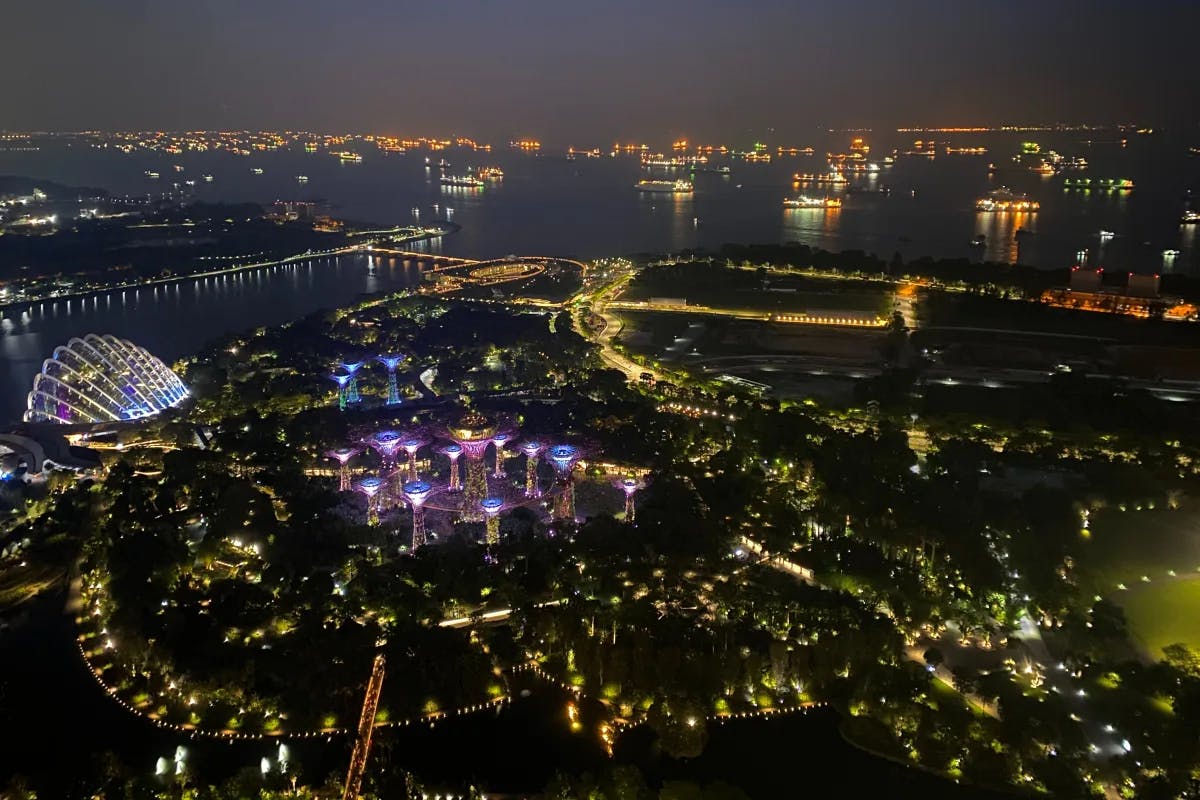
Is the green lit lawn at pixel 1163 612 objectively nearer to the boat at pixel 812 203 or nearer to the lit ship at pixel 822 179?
the boat at pixel 812 203

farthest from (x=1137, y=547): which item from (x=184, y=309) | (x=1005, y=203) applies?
(x=1005, y=203)

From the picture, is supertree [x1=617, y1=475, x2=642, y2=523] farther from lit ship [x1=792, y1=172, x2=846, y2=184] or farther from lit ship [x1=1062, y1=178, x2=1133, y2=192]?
lit ship [x1=792, y1=172, x2=846, y2=184]

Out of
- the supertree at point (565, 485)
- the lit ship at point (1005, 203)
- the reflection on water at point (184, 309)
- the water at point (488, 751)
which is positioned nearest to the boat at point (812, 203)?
the lit ship at point (1005, 203)

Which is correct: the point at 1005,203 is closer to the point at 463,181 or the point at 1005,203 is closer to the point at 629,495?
the point at 463,181

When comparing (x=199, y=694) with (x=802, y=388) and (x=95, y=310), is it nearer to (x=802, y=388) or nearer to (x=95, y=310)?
(x=802, y=388)

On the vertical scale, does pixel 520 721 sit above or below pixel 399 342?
below

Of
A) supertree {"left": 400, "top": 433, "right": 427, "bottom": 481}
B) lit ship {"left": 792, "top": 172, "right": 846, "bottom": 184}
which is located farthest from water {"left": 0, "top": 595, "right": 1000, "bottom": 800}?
lit ship {"left": 792, "top": 172, "right": 846, "bottom": 184}

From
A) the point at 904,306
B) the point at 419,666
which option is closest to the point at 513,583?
the point at 419,666
